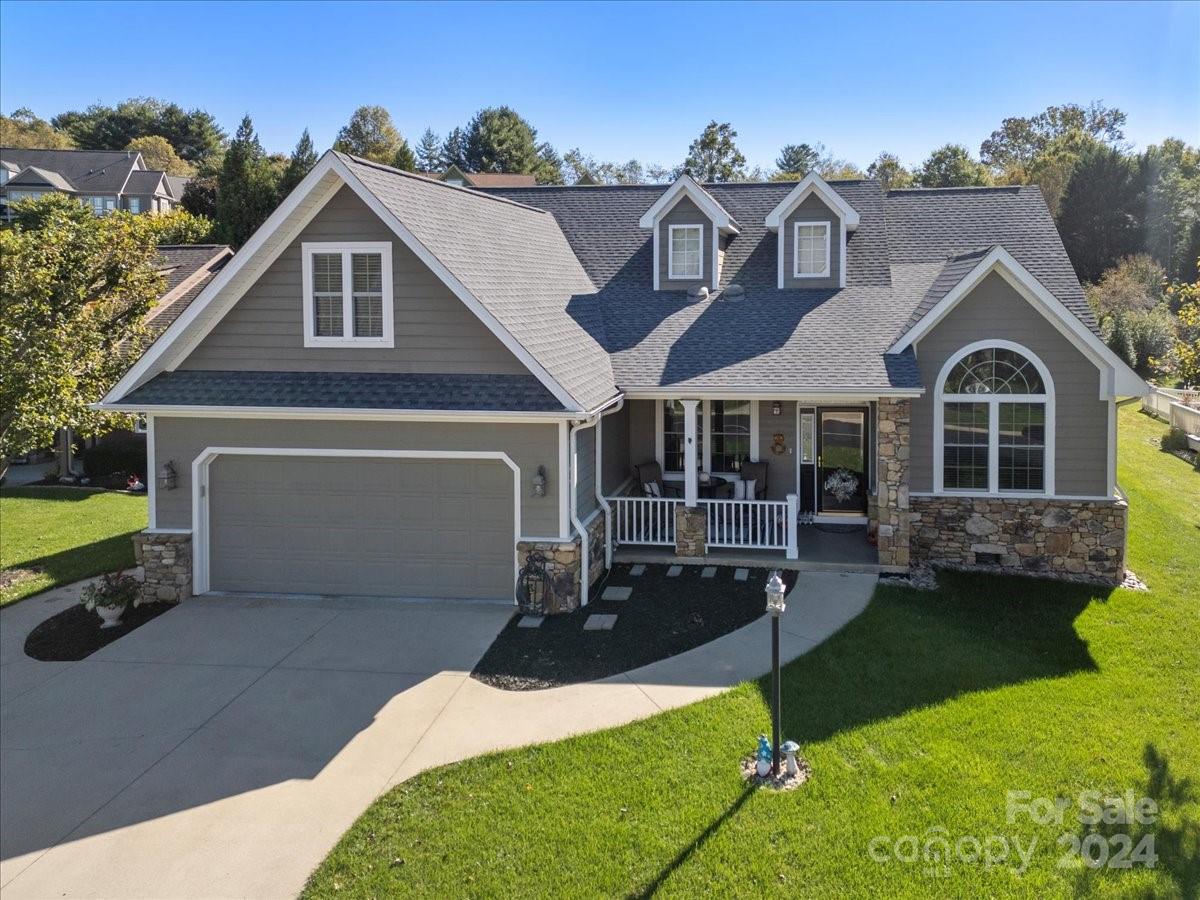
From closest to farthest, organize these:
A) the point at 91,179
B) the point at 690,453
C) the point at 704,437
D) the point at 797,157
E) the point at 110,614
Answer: the point at 110,614 < the point at 690,453 < the point at 704,437 < the point at 91,179 < the point at 797,157

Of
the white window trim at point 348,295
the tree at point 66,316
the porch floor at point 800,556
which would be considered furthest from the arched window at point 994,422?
the tree at point 66,316

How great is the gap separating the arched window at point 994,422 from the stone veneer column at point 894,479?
119 centimetres

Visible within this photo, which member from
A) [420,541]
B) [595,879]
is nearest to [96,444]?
[420,541]

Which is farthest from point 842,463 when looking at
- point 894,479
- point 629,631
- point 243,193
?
point 243,193

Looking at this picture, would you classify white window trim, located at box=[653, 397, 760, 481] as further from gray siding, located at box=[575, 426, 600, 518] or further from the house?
gray siding, located at box=[575, 426, 600, 518]

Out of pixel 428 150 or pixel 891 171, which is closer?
pixel 891 171

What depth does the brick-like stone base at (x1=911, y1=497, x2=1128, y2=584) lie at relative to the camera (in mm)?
13430

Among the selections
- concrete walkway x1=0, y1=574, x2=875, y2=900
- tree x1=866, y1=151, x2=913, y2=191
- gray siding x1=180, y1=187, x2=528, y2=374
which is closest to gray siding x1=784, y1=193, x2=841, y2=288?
concrete walkway x1=0, y1=574, x2=875, y2=900

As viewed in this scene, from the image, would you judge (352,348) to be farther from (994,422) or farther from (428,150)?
(428,150)

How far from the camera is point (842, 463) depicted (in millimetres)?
15859

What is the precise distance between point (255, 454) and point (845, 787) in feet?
29.6

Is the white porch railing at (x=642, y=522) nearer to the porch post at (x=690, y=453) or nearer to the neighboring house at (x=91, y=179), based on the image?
the porch post at (x=690, y=453)

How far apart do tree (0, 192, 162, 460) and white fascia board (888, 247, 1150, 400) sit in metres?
13.4

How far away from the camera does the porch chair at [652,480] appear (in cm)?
1573
